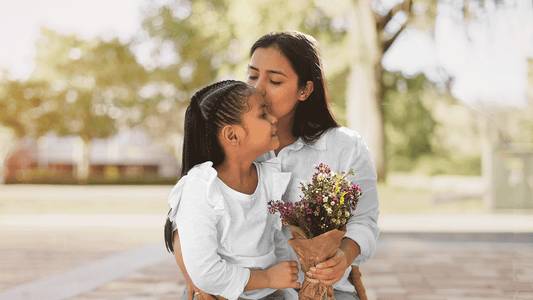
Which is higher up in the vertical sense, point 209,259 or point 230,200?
point 230,200

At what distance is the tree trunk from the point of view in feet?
41.1

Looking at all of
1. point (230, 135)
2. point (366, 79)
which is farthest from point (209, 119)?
point (366, 79)

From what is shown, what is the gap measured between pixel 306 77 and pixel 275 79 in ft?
0.52

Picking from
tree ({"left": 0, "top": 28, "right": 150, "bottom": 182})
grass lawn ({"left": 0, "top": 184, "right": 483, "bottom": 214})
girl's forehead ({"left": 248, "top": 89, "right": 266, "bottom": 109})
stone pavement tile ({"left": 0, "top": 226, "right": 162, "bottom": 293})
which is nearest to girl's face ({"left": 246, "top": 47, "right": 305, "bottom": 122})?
girl's forehead ({"left": 248, "top": 89, "right": 266, "bottom": 109})

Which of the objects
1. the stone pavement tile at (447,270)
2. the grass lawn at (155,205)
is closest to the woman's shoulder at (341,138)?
the stone pavement tile at (447,270)

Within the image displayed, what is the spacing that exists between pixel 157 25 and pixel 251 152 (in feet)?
63.8

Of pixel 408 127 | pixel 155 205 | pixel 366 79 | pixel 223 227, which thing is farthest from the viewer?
pixel 408 127

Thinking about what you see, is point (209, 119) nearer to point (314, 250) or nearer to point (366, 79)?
point (314, 250)

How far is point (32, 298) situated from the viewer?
17.1 ft

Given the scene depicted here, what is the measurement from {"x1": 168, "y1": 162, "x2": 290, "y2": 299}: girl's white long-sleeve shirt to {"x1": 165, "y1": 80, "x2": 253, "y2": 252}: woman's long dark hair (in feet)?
0.27

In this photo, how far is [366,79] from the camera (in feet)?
42.0

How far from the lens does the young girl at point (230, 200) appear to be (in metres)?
1.64

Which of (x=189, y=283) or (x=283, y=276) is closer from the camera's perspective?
(x=283, y=276)

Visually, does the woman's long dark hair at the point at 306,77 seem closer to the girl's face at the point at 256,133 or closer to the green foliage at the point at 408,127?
the girl's face at the point at 256,133
